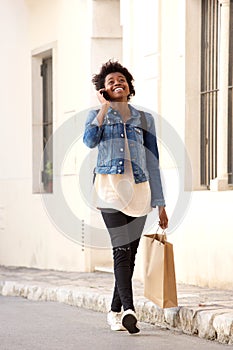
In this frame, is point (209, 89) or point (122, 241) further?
point (209, 89)

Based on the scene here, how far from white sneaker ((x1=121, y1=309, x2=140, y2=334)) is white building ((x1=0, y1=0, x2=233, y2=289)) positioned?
8.10ft

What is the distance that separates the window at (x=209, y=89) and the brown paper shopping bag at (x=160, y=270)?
Result: 3.06 meters

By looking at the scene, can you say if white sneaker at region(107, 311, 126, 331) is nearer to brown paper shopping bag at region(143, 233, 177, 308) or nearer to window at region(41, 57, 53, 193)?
brown paper shopping bag at region(143, 233, 177, 308)

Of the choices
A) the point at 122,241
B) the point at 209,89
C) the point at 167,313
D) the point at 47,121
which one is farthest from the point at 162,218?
the point at 47,121

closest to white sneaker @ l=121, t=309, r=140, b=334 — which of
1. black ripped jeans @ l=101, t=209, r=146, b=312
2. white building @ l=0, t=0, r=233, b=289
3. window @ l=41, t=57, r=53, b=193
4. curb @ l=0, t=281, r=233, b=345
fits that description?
black ripped jeans @ l=101, t=209, r=146, b=312

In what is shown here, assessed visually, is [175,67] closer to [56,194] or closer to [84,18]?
[84,18]

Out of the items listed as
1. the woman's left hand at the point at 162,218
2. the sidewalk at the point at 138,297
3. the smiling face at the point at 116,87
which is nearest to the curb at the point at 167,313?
the sidewalk at the point at 138,297

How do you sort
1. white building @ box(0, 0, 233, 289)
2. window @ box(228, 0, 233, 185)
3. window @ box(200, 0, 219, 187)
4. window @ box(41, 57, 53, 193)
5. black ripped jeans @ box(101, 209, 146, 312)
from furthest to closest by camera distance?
window @ box(41, 57, 53, 193) < window @ box(200, 0, 219, 187) < white building @ box(0, 0, 233, 289) < window @ box(228, 0, 233, 185) < black ripped jeans @ box(101, 209, 146, 312)

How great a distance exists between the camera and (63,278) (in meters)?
11.8

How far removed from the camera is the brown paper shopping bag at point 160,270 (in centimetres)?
721

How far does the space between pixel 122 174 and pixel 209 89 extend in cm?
339

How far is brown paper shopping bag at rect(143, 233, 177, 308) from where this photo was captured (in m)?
7.21

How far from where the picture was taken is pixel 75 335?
7.33m

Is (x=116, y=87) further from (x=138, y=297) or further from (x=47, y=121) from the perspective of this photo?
(x=47, y=121)
